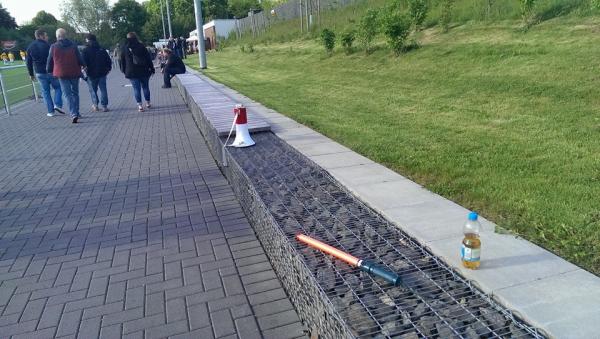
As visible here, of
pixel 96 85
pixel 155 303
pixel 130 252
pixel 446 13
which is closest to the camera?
pixel 155 303

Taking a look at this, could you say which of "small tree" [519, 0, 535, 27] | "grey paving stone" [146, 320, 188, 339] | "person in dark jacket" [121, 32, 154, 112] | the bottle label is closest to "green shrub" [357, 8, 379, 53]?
"small tree" [519, 0, 535, 27]

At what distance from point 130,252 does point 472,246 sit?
9.54ft

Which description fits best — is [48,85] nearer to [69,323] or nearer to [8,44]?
[69,323]

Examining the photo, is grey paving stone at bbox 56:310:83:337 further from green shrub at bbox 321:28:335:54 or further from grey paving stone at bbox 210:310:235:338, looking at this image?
green shrub at bbox 321:28:335:54

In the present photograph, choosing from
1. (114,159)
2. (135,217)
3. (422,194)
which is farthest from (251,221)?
(114,159)

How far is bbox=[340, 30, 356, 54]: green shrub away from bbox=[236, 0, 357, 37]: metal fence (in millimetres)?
7909

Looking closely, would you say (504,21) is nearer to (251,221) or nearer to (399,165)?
(399,165)

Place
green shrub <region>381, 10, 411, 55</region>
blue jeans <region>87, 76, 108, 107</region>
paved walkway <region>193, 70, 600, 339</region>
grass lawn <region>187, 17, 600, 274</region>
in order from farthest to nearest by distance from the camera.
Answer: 1. green shrub <region>381, 10, 411, 55</region>
2. blue jeans <region>87, 76, 108, 107</region>
3. grass lawn <region>187, 17, 600, 274</region>
4. paved walkway <region>193, 70, 600, 339</region>

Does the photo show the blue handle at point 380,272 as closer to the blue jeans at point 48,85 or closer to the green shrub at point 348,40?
the blue jeans at point 48,85

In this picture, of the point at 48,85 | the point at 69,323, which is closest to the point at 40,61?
the point at 48,85

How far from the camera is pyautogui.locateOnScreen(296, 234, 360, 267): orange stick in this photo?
112 inches

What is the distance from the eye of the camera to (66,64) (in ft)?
32.8

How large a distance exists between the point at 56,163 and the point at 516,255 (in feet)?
21.8

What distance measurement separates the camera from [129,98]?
14891 millimetres
